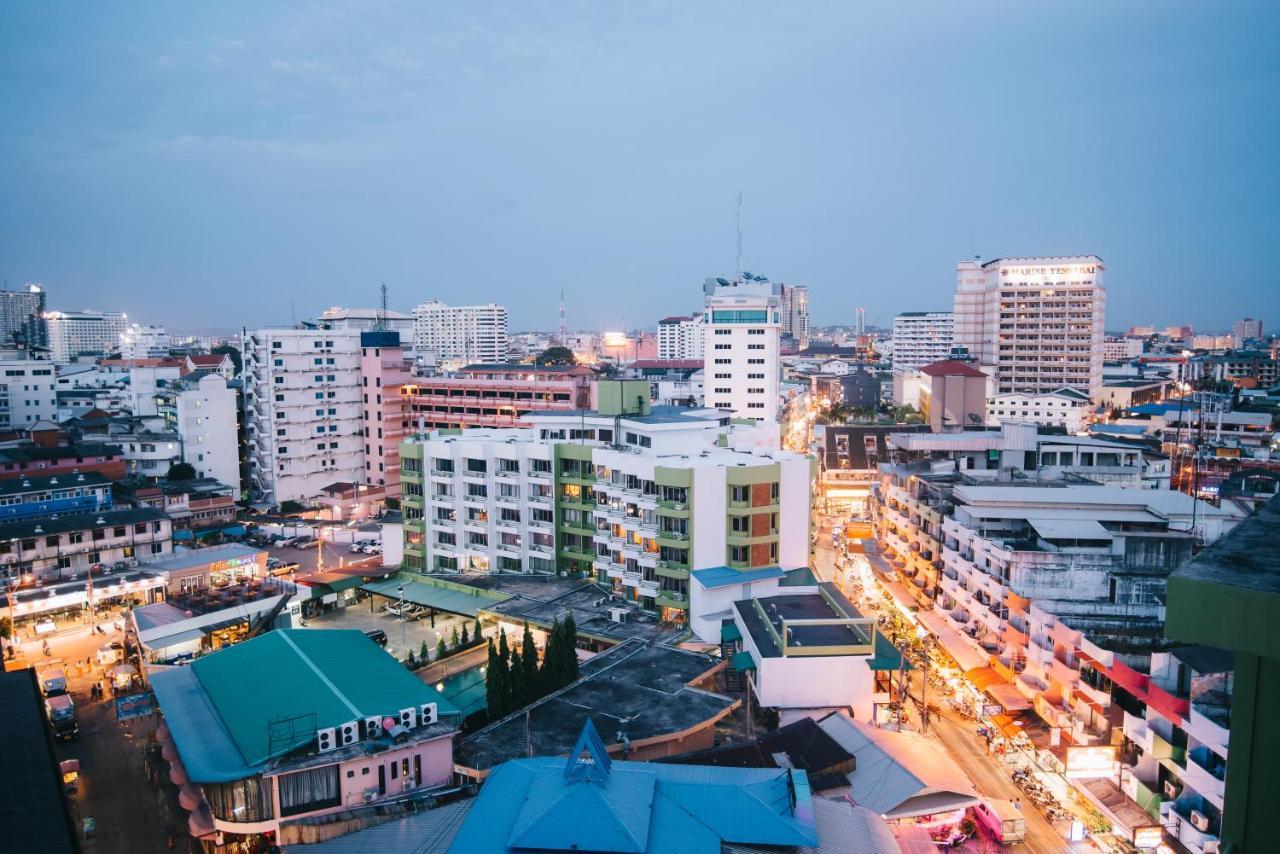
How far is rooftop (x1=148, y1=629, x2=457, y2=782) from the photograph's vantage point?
1869cm

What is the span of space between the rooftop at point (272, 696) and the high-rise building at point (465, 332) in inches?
5290

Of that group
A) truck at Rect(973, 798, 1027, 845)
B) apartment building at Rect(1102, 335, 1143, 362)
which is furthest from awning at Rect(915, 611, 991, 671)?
apartment building at Rect(1102, 335, 1143, 362)

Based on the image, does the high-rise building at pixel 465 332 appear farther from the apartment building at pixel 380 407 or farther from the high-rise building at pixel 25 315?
the apartment building at pixel 380 407

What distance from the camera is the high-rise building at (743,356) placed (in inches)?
2680

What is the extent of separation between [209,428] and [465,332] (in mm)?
106107

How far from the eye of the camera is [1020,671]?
25562 millimetres

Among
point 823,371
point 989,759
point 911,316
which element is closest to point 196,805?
point 989,759

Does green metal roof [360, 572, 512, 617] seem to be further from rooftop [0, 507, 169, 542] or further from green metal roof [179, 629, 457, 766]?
rooftop [0, 507, 169, 542]

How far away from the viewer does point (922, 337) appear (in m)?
140

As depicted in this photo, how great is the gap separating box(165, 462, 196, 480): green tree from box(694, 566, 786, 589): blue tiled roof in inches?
1572

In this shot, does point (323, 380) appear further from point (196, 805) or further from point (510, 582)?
point (196, 805)

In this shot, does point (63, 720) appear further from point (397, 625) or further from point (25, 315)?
point (25, 315)

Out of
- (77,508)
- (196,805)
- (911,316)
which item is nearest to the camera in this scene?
(196,805)

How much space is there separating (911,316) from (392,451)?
344ft
